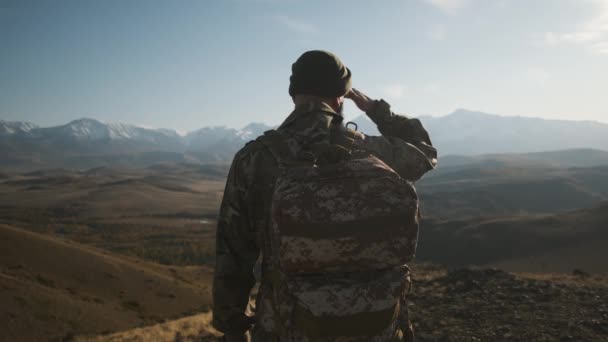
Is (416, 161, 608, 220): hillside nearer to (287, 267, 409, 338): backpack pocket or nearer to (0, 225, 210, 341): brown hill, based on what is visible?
(0, 225, 210, 341): brown hill

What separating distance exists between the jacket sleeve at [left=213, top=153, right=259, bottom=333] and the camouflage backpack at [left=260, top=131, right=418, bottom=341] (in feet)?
1.95

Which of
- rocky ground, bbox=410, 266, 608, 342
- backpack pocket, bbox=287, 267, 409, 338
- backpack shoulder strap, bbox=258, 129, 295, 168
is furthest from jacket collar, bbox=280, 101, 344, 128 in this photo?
rocky ground, bbox=410, 266, 608, 342

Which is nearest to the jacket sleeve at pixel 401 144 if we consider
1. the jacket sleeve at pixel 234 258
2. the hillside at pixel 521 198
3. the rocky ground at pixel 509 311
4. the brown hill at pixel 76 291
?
the jacket sleeve at pixel 234 258

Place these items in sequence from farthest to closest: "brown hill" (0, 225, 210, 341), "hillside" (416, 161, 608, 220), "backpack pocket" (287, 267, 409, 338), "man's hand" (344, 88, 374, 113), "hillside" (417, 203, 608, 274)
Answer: "hillside" (416, 161, 608, 220) < "hillside" (417, 203, 608, 274) < "brown hill" (0, 225, 210, 341) < "man's hand" (344, 88, 374, 113) < "backpack pocket" (287, 267, 409, 338)

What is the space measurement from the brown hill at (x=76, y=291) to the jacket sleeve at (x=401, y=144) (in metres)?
15.4

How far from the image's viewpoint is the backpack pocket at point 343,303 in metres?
1.95

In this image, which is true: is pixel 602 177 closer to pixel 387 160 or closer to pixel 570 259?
pixel 570 259

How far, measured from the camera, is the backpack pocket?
1954 mm

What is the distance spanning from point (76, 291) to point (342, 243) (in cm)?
2239

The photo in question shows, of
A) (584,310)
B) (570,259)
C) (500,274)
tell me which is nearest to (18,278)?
(500,274)

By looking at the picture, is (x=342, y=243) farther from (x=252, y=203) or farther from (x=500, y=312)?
(x=500, y=312)

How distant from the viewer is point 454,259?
45.1 meters

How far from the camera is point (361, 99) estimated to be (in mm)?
3242

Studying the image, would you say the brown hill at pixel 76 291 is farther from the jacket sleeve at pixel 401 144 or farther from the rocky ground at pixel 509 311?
the jacket sleeve at pixel 401 144
